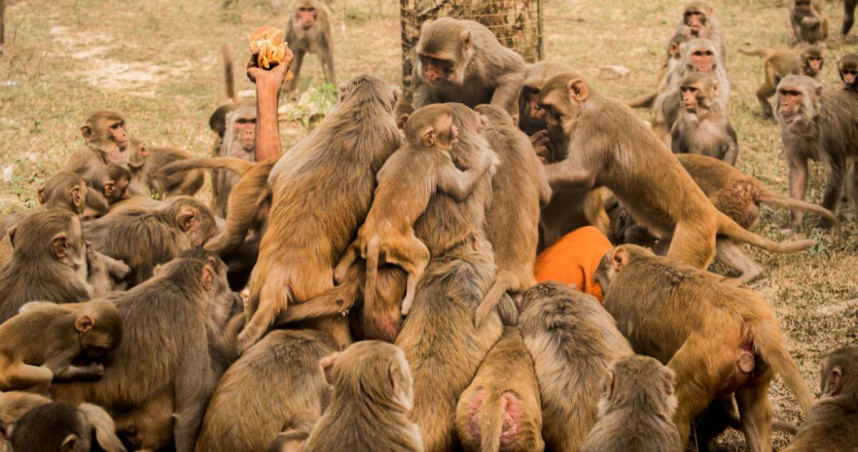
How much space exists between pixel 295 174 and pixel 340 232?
19.1 inches

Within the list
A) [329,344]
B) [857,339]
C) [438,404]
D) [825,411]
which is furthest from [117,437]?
[857,339]

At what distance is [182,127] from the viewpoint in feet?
43.9

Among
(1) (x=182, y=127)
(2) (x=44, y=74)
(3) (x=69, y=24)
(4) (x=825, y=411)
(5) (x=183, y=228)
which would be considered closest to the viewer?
(4) (x=825, y=411)

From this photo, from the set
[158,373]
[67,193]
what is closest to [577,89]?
[158,373]

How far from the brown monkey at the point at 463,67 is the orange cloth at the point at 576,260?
1405 mm

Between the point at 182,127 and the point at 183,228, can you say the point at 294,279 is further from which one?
the point at 182,127

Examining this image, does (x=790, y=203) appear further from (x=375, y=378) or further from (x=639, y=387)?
(x=375, y=378)

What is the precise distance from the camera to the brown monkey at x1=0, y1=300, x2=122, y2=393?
5.77 metres

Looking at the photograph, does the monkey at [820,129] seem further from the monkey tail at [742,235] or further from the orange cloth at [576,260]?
the orange cloth at [576,260]

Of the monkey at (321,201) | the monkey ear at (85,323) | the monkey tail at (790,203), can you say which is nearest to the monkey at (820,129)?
the monkey tail at (790,203)

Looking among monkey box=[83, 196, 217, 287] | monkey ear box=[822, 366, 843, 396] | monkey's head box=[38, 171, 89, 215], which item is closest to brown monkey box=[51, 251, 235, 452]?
monkey box=[83, 196, 217, 287]

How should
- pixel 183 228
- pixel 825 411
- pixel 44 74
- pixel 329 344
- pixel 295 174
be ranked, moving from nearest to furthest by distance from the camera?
pixel 825 411 → pixel 329 344 → pixel 295 174 → pixel 183 228 → pixel 44 74

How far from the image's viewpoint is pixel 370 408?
16.4ft

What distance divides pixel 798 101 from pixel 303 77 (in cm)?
858
